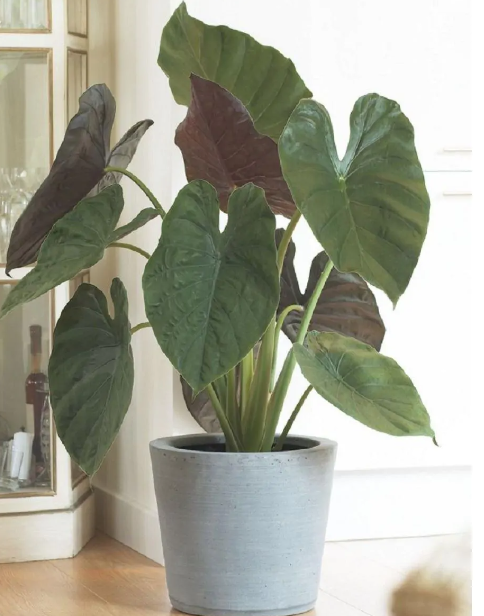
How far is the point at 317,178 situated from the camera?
1414 millimetres

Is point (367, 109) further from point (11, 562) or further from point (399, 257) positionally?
point (11, 562)

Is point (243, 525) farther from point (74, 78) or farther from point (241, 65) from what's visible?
point (74, 78)

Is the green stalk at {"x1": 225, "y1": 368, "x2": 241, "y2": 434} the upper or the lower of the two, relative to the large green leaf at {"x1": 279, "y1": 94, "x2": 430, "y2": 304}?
lower

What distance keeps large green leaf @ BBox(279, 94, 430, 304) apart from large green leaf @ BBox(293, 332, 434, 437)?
7.7 inches

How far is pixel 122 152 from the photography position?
1.72 metres

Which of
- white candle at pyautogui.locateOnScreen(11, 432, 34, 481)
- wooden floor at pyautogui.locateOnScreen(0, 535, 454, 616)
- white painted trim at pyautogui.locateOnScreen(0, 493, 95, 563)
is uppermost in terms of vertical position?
white candle at pyautogui.locateOnScreen(11, 432, 34, 481)

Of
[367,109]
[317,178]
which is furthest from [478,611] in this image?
[367,109]

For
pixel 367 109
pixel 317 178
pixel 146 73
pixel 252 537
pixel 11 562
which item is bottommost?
pixel 11 562

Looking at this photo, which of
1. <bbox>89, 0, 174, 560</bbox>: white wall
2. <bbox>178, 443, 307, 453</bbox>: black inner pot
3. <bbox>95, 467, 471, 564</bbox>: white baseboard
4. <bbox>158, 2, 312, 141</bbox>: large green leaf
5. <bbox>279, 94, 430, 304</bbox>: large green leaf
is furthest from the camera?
<bbox>95, 467, 471, 564</bbox>: white baseboard

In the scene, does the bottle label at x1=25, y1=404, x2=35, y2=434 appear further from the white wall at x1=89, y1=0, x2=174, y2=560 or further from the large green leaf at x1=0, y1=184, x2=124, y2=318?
the large green leaf at x1=0, y1=184, x2=124, y2=318

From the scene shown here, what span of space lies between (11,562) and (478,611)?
1219 mm

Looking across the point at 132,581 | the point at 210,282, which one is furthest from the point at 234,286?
the point at 132,581

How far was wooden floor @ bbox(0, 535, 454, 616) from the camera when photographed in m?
1.77

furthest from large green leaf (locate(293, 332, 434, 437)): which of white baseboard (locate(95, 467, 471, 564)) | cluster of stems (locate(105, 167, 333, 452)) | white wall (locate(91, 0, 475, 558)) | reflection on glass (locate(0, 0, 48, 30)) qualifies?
reflection on glass (locate(0, 0, 48, 30))
